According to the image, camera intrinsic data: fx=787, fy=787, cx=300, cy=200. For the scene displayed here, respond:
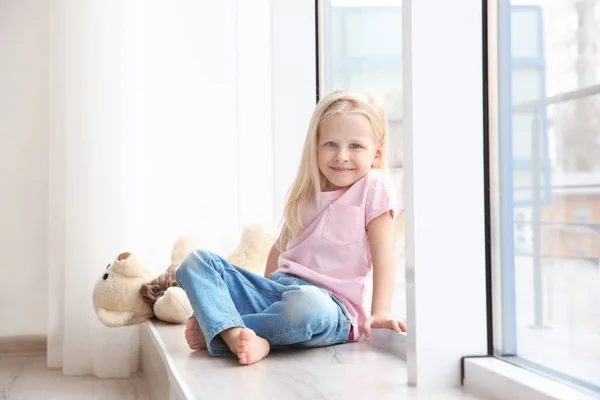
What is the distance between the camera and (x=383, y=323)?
1.35 meters

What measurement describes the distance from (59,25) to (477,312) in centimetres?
151

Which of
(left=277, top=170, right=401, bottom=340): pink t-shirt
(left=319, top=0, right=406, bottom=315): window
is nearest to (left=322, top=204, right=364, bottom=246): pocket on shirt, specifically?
(left=277, top=170, right=401, bottom=340): pink t-shirt

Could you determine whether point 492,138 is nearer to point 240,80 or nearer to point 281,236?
point 281,236

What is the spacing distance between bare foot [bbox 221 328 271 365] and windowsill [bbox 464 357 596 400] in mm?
367

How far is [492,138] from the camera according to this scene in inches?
43.2

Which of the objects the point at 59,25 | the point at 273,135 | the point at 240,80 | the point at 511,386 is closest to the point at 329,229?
the point at 511,386

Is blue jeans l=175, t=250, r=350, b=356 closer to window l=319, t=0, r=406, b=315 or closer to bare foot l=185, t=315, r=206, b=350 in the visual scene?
bare foot l=185, t=315, r=206, b=350

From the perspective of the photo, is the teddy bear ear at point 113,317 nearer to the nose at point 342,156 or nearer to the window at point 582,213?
the nose at point 342,156

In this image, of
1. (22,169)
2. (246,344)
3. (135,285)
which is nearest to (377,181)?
(246,344)

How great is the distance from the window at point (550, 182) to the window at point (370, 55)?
1.71 ft

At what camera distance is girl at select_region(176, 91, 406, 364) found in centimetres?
133

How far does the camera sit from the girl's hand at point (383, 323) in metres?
1.33

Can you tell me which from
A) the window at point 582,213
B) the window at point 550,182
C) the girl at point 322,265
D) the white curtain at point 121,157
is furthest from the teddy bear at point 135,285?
the window at point 582,213

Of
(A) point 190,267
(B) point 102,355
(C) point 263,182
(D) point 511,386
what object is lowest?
(B) point 102,355
